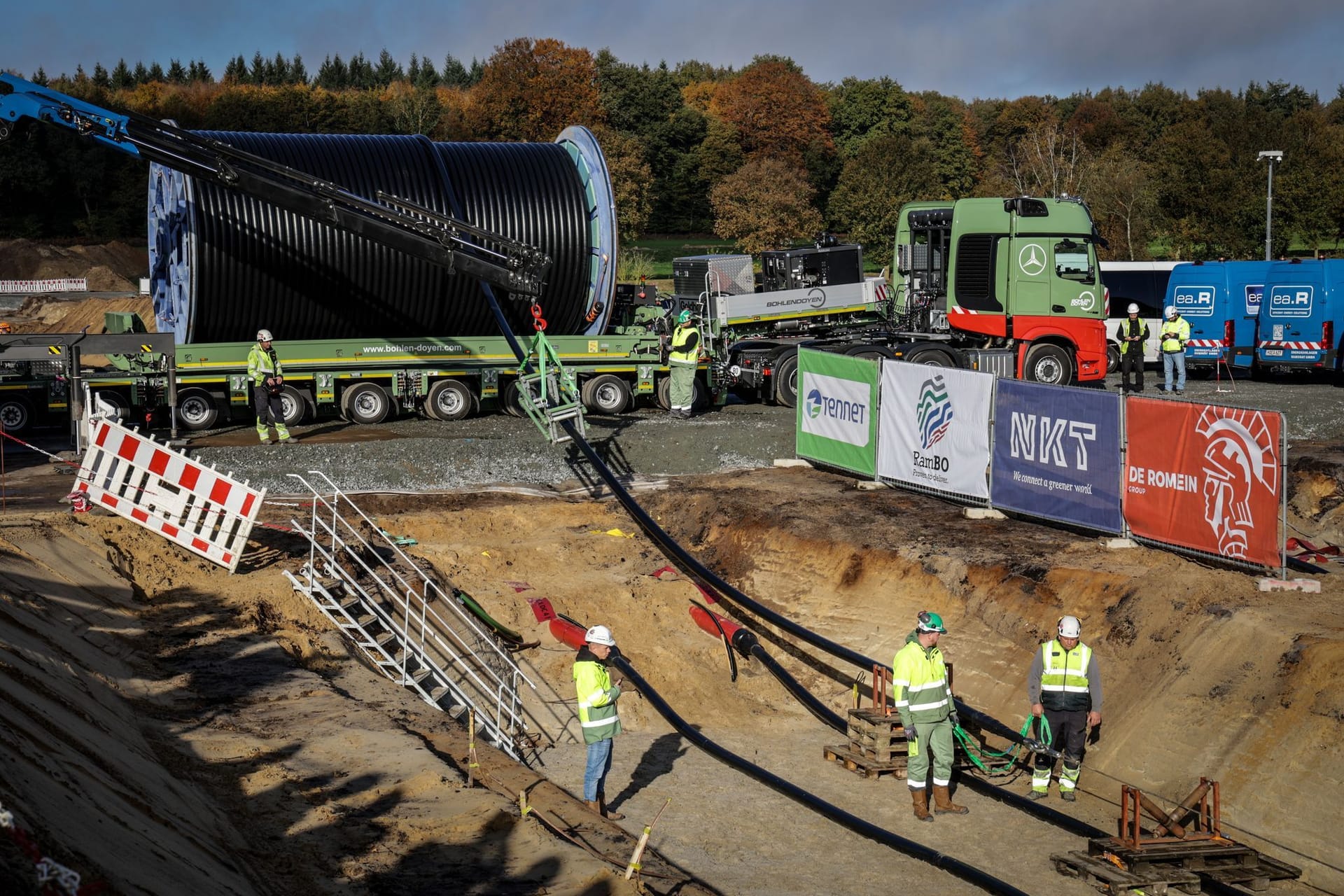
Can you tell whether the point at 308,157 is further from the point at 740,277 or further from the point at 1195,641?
the point at 1195,641

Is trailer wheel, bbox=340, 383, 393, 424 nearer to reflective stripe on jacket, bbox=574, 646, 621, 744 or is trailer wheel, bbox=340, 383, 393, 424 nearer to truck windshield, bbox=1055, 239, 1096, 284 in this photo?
truck windshield, bbox=1055, 239, 1096, 284

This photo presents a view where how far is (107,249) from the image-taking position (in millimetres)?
61188

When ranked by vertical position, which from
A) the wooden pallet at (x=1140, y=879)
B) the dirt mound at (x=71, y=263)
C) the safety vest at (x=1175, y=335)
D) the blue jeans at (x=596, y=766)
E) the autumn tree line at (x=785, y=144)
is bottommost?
the wooden pallet at (x=1140, y=879)

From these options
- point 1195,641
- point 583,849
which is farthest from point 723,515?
point 583,849

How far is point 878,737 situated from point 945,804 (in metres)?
1.10

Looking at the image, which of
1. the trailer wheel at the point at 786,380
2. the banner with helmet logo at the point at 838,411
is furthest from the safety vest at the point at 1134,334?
the banner with helmet logo at the point at 838,411

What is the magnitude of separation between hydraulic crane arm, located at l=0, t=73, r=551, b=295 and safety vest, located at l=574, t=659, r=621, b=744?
12.8m

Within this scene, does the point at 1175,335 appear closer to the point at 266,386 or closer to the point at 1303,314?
the point at 1303,314

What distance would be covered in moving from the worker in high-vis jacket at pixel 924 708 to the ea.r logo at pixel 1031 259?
15705 millimetres

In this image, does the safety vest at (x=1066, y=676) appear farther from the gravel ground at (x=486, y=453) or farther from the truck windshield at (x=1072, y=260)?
the truck windshield at (x=1072, y=260)

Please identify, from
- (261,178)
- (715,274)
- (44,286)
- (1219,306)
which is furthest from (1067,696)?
(44,286)

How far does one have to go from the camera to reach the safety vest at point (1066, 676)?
1077cm

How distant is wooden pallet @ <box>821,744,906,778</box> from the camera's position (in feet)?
38.3

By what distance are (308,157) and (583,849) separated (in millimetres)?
17720
